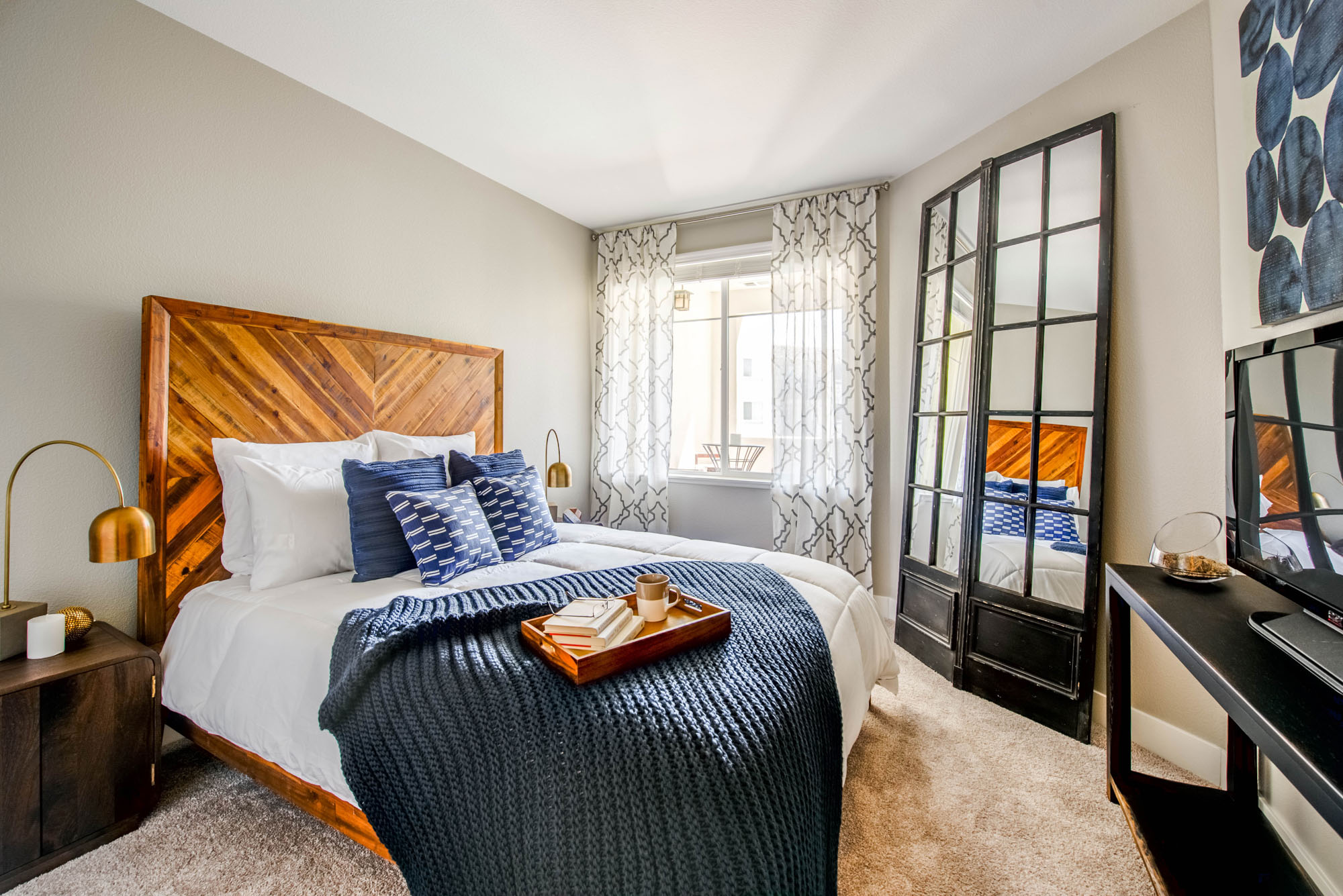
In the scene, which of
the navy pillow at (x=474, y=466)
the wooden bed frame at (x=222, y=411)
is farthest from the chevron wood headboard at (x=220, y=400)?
the navy pillow at (x=474, y=466)

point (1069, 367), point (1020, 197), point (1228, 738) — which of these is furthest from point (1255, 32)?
point (1228, 738)

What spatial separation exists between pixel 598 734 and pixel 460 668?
1.32 feet

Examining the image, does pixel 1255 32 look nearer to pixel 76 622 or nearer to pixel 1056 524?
pixel 1056 524

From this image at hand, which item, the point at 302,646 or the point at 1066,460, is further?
the point at 1066,460

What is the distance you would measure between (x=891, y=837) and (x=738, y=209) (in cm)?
354

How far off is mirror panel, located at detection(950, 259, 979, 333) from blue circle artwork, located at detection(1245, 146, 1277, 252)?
1.07 metres

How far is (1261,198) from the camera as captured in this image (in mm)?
1550

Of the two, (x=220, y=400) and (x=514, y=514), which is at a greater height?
(x=220, y=400)

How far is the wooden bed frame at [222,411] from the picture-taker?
1.90m

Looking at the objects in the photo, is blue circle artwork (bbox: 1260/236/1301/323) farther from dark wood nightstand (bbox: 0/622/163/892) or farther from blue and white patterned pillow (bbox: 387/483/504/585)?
dark wood nightstand (bbox: 0/622/163/892)

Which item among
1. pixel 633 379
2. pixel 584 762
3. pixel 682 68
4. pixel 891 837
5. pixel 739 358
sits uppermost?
pixel 682 68

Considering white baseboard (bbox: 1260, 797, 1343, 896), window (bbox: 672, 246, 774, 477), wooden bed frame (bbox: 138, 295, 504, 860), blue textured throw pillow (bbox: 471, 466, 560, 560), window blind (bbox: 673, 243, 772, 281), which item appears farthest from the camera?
window (bbox: 672, 246, 774, 477)

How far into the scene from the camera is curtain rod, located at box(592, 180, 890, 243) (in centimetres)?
346

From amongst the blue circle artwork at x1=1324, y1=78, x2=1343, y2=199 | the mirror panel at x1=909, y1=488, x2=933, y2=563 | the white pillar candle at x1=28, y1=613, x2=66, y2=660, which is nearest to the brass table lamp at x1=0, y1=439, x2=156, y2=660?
the white pillar candle at x1=28, y1=613, x2=66, y2=660
